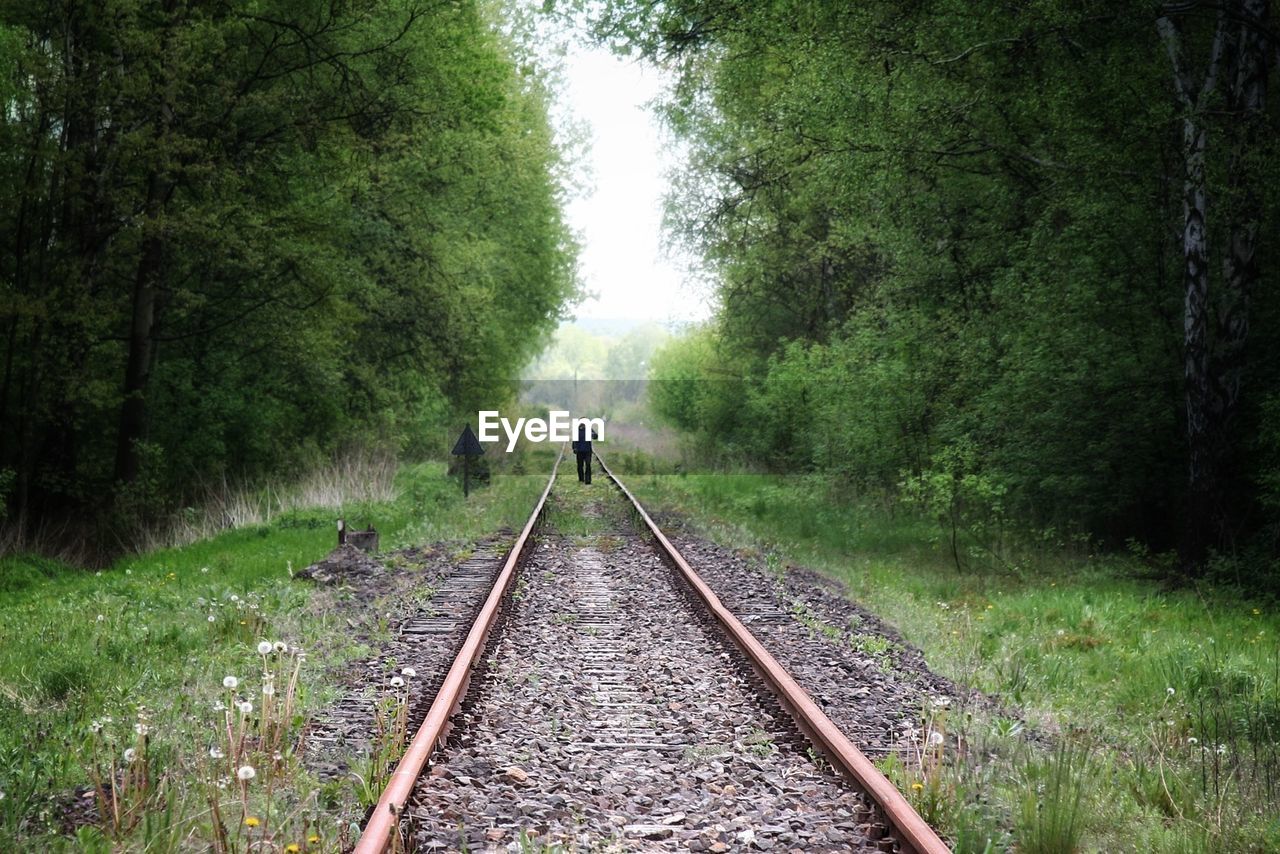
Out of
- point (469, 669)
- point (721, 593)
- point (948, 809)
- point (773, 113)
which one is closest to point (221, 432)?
point (773, 113)

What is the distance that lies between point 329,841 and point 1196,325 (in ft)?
35.5

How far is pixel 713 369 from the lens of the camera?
33031 millimetres

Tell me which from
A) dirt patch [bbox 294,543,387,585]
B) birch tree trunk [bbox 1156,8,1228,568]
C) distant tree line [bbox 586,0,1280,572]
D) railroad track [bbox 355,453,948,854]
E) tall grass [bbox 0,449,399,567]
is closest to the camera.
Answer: railroad track [bbox 355,453,948,854]

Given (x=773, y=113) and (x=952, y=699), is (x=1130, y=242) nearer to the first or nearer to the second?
(x=773, y=113)

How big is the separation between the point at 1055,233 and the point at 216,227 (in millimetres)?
12848

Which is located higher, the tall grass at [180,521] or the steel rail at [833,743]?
the steel rail at [833,743]

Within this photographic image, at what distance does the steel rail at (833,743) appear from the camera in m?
4.09

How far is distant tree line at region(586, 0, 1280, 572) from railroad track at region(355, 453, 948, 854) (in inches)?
235

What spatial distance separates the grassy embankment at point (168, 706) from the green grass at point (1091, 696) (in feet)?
9.56

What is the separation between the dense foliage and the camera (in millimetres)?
16875

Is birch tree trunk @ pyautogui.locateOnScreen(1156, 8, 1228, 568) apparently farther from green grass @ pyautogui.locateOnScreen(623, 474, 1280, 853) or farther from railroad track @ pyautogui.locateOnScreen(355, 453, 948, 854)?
railroad track @ pyautogui.locateOnScreen(355, 453, 948, 854)

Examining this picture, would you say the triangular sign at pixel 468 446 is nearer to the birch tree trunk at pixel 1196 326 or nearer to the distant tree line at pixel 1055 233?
the distant tree line at pixel 1055 233

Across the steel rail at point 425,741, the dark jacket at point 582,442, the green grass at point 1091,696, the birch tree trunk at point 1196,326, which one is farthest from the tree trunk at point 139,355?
the birch tree trunk at point 1196,326

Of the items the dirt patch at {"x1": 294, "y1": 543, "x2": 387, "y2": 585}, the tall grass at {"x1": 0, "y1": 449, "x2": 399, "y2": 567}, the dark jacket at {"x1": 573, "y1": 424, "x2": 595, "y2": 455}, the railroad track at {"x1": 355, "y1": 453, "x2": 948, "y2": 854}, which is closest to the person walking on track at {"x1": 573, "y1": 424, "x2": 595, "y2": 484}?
the dark jacket at {"x1": 573, "y1": 424, "x2": 595, "y2": 455}
